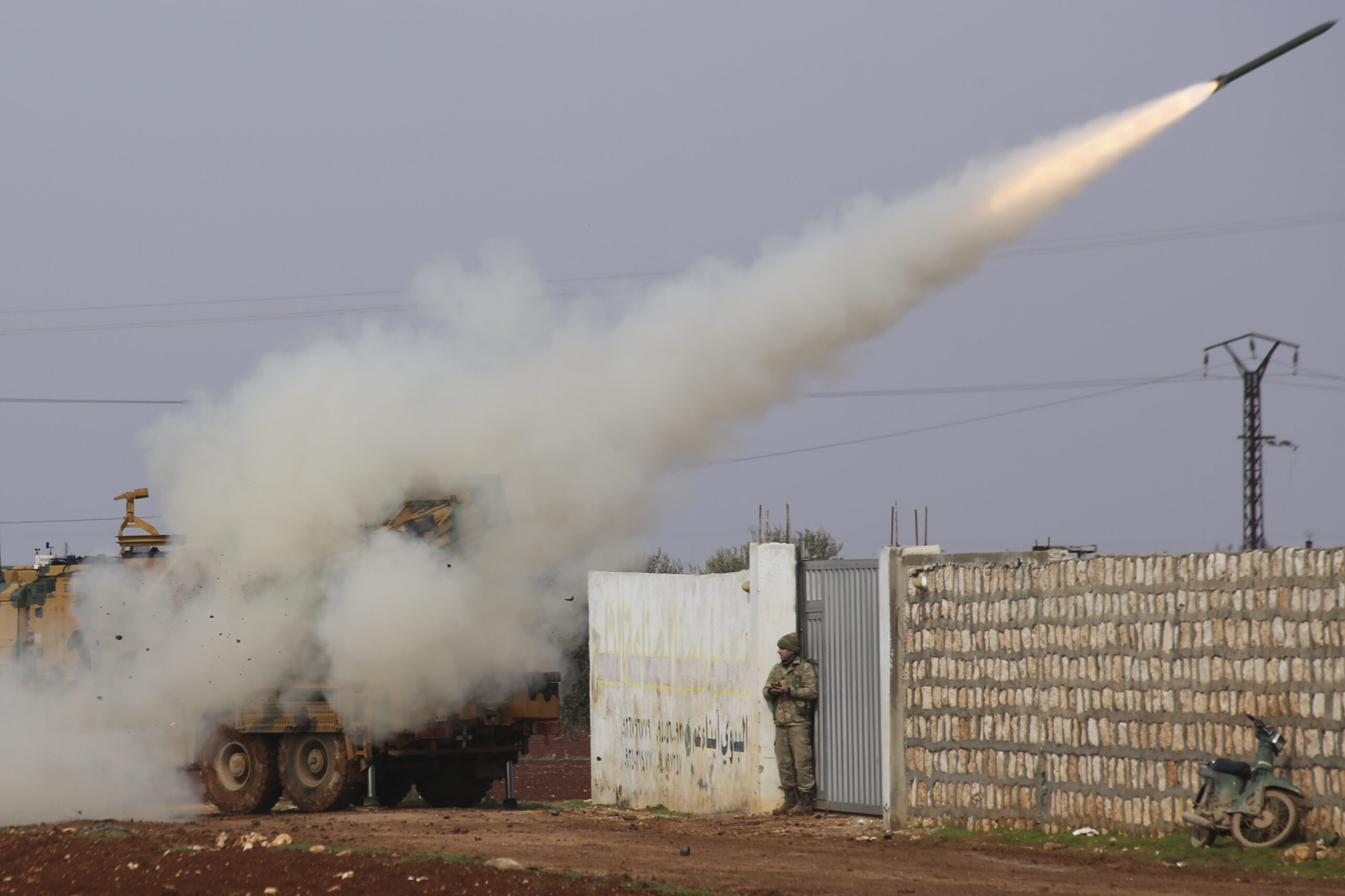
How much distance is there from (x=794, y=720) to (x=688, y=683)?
7.44 feet

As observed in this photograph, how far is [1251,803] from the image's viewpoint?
1239 cm

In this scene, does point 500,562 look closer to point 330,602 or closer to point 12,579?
point 330,602

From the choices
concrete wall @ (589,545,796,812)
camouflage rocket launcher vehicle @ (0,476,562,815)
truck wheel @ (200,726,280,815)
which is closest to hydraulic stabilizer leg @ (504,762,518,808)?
camouflage rocket launcher vehicle @ (0,476,562,815)

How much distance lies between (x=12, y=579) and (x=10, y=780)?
3.62m

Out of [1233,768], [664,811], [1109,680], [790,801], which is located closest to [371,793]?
[664,811]

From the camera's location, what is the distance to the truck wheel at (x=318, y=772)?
19.1 m

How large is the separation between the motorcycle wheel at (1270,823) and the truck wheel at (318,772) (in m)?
10.7

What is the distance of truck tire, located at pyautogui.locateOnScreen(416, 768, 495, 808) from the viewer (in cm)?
2073

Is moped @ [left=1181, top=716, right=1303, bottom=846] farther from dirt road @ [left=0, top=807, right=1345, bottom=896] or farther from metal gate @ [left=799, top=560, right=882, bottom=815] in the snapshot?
metal gate @ [left=799, top=560, right=882, bottom=815]

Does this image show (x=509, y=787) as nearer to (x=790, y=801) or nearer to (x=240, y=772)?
(x=240, y=772)

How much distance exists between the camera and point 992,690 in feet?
49.7

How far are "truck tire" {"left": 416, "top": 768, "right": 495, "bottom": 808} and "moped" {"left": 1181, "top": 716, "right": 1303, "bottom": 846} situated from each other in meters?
10.5

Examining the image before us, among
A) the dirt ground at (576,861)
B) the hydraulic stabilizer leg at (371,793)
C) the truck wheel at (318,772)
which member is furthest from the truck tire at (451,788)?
the dirt ground at (576,861)

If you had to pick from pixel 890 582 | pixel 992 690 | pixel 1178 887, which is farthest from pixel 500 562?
pixel 1178 887
